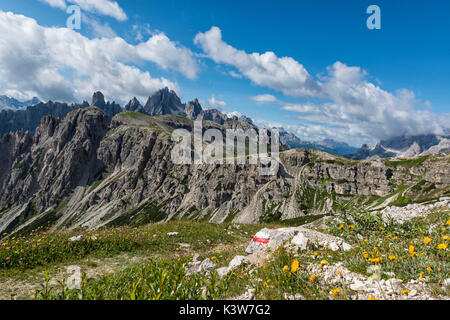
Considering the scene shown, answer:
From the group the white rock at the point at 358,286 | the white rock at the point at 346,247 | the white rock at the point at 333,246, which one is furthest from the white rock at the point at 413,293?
the white rock at the point at 333,246

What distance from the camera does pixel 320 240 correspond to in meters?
9.12

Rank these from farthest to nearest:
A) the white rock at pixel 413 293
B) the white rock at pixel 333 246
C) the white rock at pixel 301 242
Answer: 1. the white rock at pixel 301 242
2. the white rock at pixel 333 246
3. the white rock at pixel 413 293

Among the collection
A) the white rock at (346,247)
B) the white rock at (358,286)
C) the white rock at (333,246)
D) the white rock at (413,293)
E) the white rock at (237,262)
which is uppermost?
the white rock at (413,293)

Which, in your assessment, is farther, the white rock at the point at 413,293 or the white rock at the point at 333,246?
the white rock at the point at 333,246

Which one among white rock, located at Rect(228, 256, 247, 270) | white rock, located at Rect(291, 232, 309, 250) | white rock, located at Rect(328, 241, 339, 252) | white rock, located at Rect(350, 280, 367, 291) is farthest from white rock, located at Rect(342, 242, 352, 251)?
white rock, located at Rect(228, 256, 247, 270)

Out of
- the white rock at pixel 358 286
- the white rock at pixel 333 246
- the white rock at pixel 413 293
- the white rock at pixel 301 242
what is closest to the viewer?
the white rock at pixel 413 293

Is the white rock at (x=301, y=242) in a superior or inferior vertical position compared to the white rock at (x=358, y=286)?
inferior

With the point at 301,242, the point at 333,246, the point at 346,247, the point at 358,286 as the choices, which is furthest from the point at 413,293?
the point at 301,242

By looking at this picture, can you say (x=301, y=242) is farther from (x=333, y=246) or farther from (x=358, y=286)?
(x=358, y=286)

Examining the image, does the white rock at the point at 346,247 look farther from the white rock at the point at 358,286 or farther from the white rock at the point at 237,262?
the white rock at the point at 237,262

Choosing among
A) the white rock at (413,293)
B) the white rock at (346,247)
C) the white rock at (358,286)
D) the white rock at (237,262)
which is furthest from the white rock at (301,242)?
the white rock at (413,293)
